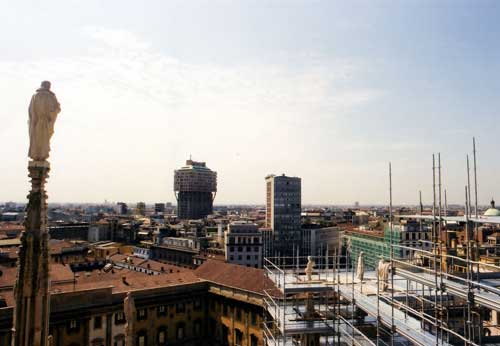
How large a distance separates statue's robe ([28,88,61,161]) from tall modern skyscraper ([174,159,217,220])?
591 feet

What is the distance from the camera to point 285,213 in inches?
4141

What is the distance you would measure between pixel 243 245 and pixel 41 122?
226ft

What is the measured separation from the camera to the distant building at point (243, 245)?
7419 centimetres

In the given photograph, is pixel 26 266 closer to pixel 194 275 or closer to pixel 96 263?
pixel 194 275

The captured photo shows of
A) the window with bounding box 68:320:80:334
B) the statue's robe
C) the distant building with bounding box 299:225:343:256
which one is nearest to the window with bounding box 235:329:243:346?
the window with bounding box 68:320:80:334

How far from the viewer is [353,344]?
1572 centimetres

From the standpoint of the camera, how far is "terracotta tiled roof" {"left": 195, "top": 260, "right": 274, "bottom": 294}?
3569 cm

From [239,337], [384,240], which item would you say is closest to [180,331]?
[239,337]

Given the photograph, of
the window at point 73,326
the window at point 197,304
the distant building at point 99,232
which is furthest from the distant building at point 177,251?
→ the window at point 73,326

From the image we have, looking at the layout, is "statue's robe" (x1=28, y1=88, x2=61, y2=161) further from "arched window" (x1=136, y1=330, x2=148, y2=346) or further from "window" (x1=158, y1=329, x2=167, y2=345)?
"window" (x1=158, y1=329, x2=167, y2=345)

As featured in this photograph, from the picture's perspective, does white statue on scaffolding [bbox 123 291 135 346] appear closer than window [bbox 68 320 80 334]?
Yes

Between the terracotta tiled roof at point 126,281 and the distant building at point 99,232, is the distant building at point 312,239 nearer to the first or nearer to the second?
the distant building at point 99,232

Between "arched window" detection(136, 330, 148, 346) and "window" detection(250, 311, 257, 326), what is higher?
"window" detection(250, 311, 257, 326)

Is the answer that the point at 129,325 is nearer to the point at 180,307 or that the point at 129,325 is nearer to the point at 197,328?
the point at 180,307
